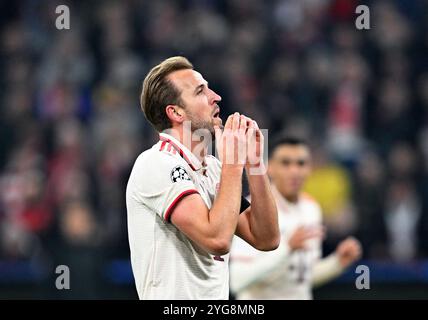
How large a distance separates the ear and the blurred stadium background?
5.37 m

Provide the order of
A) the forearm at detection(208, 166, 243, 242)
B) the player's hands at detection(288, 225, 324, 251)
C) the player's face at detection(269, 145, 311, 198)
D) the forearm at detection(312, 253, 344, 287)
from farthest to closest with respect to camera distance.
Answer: the player's face at detection(269, 145, 311, 198)
the forearm at detection(312, 253, 344, 287)
the player's hands at detection(288, 225, 324, 251)
the forearm at detection(208, 166, 243, 242)

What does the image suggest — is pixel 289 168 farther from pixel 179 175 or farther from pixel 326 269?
pixel 179 175

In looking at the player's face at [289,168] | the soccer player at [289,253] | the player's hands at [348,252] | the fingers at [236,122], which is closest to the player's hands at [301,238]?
the soccer player at [289,253]

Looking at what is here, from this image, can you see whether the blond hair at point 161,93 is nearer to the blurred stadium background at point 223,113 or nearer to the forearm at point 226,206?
the forearm at point 226,206

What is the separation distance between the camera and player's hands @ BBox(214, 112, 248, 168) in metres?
4.49

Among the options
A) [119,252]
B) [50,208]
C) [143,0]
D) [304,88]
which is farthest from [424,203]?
[143,0]

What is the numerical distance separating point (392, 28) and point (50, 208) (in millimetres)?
5265

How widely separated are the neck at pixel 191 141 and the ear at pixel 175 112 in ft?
0.15

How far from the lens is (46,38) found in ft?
44.0

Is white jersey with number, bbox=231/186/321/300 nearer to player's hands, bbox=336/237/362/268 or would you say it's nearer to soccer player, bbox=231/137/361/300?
soccer player, bbox=231/137/361/300

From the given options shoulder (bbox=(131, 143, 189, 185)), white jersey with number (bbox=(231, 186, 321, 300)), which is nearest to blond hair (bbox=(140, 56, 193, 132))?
shoulder (bbox=(131, 143, 189, 185))

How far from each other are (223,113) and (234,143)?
754 cm

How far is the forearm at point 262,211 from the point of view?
471 cm

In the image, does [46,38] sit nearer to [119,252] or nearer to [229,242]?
[119,252]
